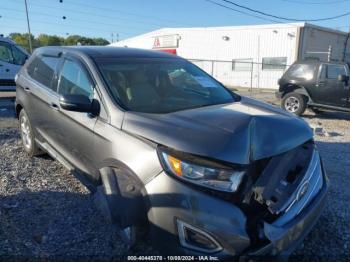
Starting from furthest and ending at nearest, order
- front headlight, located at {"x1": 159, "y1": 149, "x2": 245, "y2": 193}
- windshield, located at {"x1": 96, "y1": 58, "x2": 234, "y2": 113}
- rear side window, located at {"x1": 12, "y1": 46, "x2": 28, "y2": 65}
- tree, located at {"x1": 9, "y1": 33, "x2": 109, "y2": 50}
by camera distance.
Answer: tree, located at {"x1": 9, "y1": 33, "x2": 109, "y2": 50} < rear side window, located at {"x1": 12, "y1": 46, "x2": 28, "y2": 65} < windshield, located at {"x1": 96, "y1": 58, "x2": 234, "y2": 113} < front headlight, located at {"x1": 159, "y1": 149, "x2": 245, "y2": 193}

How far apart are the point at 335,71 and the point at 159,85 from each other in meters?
8.44

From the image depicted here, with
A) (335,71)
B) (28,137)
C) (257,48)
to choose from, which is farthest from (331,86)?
(257,48)

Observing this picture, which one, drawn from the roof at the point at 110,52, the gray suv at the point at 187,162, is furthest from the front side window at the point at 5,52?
the gray suv at the point at 187,162

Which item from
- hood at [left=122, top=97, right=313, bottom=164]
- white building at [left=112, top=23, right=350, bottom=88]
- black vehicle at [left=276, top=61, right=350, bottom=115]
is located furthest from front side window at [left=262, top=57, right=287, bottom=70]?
hood at [left=122, top=97, right=313, bottom=164]

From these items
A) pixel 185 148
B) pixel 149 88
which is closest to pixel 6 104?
pixel 149 88

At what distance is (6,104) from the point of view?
11.0 meters

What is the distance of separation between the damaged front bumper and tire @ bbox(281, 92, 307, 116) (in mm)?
8547

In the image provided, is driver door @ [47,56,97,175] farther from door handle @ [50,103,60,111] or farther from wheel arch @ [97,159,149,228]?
wheel arch @ [97,159,149,228]

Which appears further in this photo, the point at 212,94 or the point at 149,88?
the point at 212,94

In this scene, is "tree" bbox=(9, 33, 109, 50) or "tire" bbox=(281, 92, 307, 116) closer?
"tire" bbox=(281, 92, 307, 116)

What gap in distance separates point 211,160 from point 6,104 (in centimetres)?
1046

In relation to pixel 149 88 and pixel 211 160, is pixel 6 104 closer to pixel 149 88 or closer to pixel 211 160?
pixel 149 88

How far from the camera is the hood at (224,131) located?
234cm

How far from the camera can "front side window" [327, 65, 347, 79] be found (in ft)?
33.5
